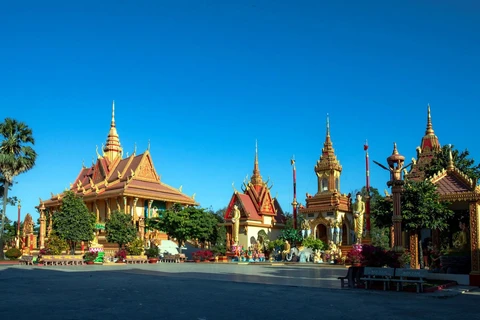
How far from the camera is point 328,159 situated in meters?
46.0

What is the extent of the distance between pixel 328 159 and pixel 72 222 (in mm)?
22751

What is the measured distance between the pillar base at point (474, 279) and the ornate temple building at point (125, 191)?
111 feet

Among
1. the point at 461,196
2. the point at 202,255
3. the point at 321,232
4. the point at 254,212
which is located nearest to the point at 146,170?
the point at 254,212

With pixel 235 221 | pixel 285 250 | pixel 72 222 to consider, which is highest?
pixel 235 221

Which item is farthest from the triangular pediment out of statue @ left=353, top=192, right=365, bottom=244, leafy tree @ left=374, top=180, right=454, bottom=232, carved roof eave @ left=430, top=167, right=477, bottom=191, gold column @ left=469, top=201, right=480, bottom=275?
gold column @ left=469, top=201, right=480, bottom=275

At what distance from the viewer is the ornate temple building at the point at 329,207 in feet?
138

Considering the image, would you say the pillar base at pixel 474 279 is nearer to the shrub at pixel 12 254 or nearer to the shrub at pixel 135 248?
the shrub at pixel 135 248

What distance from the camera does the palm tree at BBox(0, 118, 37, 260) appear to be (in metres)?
39.5

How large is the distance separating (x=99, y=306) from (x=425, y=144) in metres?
34.9

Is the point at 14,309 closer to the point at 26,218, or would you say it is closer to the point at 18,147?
the point at 18,147

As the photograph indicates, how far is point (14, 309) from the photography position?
9.71 meters

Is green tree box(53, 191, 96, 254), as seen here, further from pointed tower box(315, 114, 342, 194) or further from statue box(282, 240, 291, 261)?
pointed tower box(315, 114, 342, 194)

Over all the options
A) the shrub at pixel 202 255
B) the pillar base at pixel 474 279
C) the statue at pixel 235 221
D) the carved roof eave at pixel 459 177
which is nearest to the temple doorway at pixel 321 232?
the statue at pixel 235 221

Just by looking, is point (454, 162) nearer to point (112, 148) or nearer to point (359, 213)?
point (359, 213)
